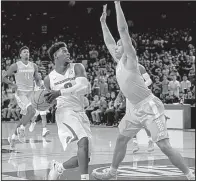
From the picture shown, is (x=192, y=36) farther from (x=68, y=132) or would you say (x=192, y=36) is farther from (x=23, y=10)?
(x=68, y=132)

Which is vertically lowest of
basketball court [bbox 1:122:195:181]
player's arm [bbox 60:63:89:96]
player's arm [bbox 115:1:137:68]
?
basketball court [bbox 1:122:195:181]

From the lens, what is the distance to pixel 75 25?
2747 centimetres

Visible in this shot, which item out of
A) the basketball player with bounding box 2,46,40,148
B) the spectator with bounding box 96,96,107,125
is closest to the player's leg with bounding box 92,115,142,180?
the basketball player with bounding box 2,46,40,148

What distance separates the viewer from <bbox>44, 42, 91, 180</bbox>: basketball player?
180 inches

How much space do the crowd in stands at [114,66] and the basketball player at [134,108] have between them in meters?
2.93

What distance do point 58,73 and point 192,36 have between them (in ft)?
58.9

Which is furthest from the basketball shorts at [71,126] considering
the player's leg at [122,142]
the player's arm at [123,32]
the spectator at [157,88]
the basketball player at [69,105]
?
the spectator at [157,88]

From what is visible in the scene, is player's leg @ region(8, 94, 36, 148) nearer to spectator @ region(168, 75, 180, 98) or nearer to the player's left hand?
the player's left hand

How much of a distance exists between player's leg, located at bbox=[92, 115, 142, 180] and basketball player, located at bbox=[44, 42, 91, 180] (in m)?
0.42

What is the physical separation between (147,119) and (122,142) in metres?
0.46

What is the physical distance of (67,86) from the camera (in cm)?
482

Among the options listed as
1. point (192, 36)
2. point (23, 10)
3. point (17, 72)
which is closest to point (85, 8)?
point (23, 10)

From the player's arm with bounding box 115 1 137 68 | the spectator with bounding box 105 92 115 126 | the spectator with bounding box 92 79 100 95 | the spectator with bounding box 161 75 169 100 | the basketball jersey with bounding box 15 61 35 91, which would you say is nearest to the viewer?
the player's arm with bounding box 115 1 137 68

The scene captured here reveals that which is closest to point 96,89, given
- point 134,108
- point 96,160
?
point 96,160
